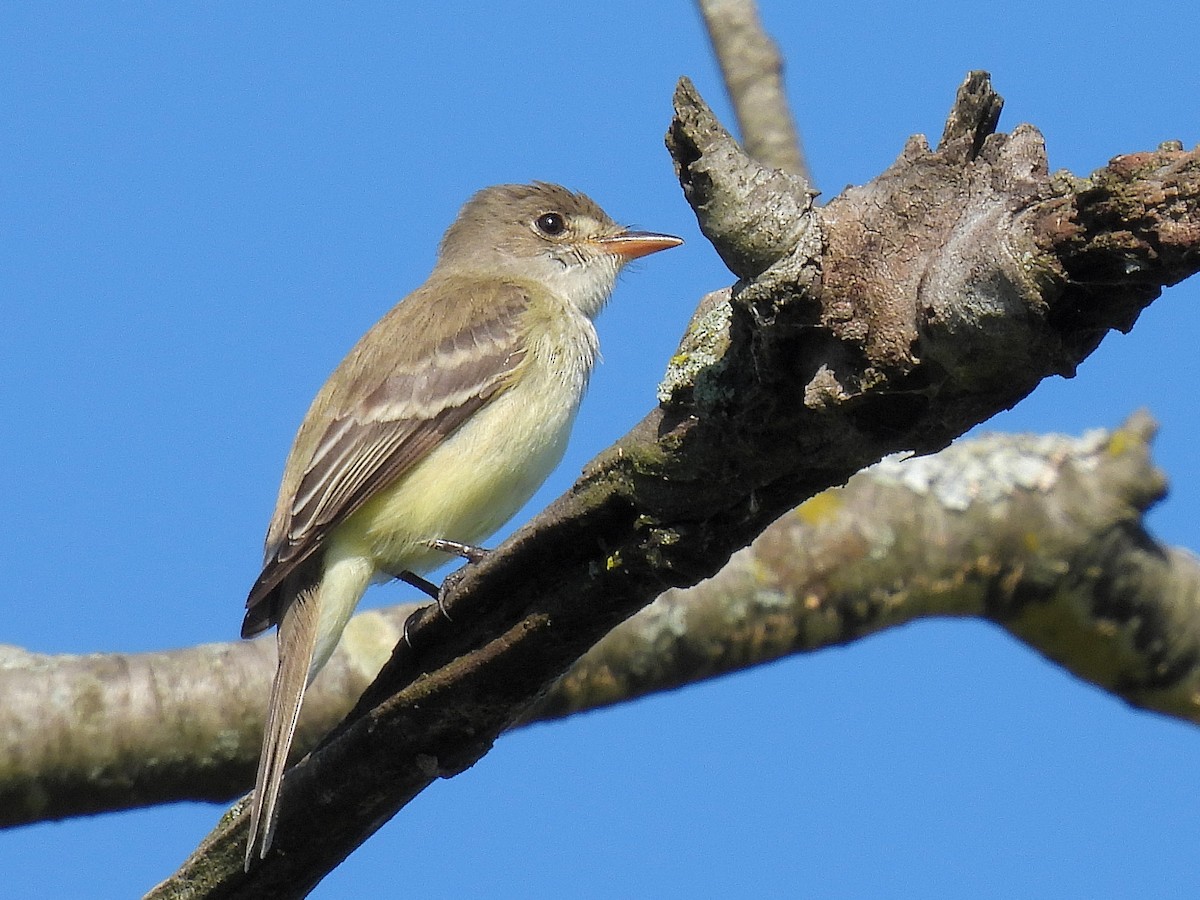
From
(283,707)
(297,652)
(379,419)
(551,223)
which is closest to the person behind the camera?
(283,707)

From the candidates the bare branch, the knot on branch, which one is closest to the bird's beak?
the bare branch

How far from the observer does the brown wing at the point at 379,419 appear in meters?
6.13

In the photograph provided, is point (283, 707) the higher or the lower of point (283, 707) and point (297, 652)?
the lower

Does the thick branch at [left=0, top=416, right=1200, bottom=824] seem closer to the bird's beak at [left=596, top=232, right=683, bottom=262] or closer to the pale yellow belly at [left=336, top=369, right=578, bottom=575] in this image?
the pale yellow belly at [left=336, top=369, right=578, bottom=575]

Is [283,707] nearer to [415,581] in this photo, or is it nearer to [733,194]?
[415,581]

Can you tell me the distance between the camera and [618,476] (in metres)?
3.51

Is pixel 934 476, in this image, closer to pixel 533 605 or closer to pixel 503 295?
pixel 503 295

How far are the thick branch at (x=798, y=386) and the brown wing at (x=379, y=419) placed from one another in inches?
80.5

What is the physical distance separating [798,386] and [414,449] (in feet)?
11.6

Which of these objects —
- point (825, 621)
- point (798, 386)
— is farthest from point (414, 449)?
point (798, 386)

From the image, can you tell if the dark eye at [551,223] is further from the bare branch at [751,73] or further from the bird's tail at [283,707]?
the bird's tail at [283,707]

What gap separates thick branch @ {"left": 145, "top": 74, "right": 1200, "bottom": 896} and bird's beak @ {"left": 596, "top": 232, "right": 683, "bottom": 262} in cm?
406

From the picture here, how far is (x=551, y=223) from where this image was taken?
27.5 ft

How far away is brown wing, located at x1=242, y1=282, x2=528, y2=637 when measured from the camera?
6133mm
